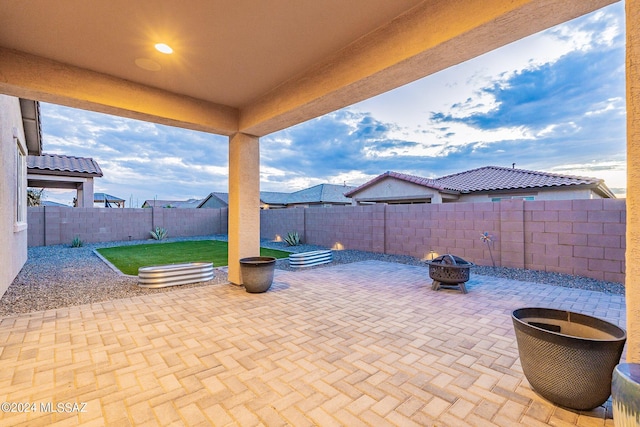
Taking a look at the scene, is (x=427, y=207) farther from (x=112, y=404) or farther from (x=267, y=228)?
(x=267, y=228)

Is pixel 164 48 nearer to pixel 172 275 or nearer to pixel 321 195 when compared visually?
pixel 172 275

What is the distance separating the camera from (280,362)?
2477 millimetres

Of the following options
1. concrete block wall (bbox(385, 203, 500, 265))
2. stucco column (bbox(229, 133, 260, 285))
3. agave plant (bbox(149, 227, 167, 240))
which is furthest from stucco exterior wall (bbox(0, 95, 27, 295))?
concrete block wall (bbox(385, 203, 500, 265))

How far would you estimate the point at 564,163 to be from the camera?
1107cm

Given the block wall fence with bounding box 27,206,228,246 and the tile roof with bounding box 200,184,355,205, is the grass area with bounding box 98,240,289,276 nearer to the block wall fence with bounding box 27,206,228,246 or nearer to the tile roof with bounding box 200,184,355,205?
the block wall fence with bounding box 27,206,228,246

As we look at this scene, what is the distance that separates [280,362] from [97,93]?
413 cm

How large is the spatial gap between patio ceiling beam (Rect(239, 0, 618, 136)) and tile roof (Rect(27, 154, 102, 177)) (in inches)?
603

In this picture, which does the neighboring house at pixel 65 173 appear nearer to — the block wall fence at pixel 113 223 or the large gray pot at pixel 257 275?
the block wall fence at pixel 113 223

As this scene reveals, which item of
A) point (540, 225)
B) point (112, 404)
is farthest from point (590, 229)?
point (112, 404)

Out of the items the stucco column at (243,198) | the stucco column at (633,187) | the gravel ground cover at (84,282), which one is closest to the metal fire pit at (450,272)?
the gravel ground cover at (84,282)

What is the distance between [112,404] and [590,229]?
7629 millimetres

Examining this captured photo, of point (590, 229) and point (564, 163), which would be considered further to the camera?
point (564, 163)

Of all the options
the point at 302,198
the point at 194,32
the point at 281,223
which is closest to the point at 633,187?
the point at 194,32

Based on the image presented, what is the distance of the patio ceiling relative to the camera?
2.30 meters
